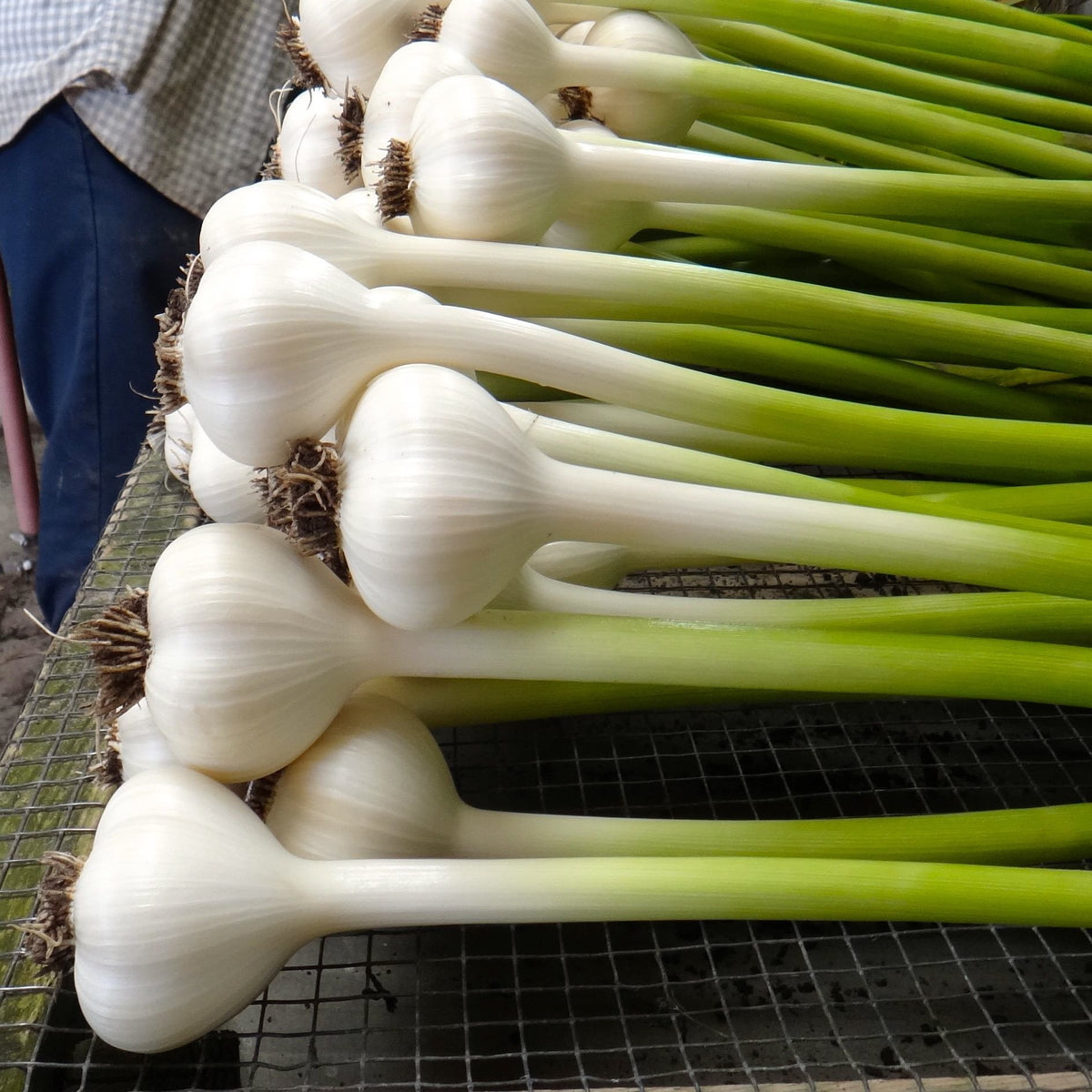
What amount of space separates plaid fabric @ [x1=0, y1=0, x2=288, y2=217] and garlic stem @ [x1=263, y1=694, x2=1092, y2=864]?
143 centimetres

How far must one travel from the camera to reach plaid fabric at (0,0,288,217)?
1.58 metres

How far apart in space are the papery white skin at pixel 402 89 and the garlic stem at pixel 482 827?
0.55 metres

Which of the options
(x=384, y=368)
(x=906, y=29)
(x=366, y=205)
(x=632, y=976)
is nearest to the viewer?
(x=384, y=368)

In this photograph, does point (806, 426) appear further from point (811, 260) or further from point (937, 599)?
point (811, 260)

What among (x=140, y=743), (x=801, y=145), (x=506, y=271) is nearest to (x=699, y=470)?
(x=506, y=271)

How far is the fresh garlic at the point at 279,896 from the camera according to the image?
539 millimetres

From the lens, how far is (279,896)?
0.57m

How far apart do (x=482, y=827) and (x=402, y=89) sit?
0.71 meters

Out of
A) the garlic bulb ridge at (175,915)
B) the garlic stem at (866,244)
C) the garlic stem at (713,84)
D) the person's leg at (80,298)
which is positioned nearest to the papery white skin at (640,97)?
the garlic stem at (713,84)

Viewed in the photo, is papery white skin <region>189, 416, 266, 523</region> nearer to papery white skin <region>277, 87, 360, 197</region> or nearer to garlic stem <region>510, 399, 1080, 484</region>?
garlic stem <region>510, 399, 1080, 484</region>

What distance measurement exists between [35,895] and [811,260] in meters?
1.05

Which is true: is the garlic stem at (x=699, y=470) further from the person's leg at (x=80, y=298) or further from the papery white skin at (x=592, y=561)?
the person's leg at (x=80, y=298)

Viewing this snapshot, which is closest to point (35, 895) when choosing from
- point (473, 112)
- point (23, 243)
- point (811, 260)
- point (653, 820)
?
point (653, 820)

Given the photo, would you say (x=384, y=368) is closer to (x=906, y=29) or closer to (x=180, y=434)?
(x=180, y=434)
